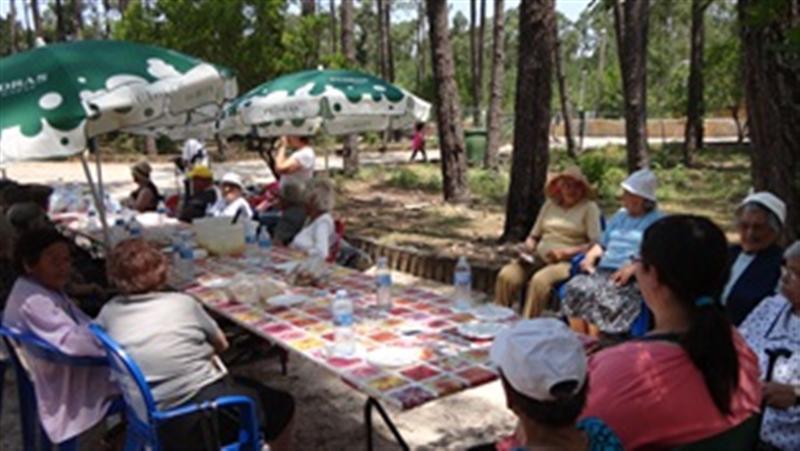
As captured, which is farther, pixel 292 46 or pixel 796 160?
pixel 292 46

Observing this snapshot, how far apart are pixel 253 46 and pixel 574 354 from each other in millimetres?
21120

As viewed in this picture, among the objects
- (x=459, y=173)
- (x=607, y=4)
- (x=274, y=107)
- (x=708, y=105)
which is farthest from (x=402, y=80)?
(x=607, y=4)

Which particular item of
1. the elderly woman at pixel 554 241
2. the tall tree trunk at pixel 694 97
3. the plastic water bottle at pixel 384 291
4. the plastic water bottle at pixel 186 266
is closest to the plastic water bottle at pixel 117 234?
the plastic water bottle at pixel 186 266

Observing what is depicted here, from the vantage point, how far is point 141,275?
9.13 feet

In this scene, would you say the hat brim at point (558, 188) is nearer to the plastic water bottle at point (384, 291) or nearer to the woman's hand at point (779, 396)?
the plastic water bottle at point (384, 291)

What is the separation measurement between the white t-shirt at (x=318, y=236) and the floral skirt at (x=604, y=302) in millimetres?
1648

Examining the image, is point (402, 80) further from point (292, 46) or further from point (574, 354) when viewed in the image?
point (574, 354)

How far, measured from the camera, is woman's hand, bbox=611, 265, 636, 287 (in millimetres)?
4305

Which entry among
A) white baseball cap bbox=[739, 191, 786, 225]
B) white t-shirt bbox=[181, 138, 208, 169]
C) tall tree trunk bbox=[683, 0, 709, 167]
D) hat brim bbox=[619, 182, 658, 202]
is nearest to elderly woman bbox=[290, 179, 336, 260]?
hat brim bbox=[619, 182, 658, 202]

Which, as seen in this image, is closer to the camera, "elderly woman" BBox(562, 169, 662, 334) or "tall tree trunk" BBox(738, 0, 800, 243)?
"tall tree trunk" BBox(738, 0, 800, 243)

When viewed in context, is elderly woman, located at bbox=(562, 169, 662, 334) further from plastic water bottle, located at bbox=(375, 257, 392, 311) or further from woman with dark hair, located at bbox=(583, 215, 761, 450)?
woman with dark hair, located at bbox=(583, 215, 761, 450)

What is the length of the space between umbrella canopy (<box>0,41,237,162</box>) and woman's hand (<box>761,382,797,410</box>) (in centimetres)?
308

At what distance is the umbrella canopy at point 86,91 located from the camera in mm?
3293

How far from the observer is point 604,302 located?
14.0 ft
